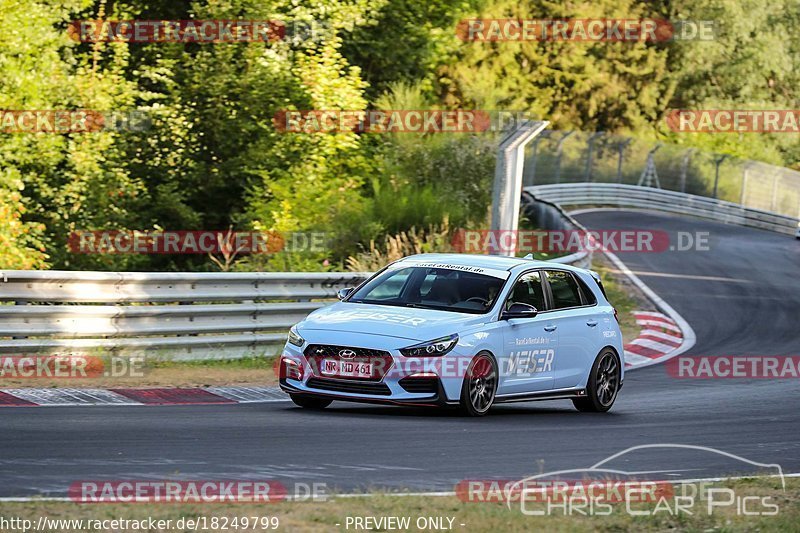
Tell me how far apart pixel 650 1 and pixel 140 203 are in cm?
4670

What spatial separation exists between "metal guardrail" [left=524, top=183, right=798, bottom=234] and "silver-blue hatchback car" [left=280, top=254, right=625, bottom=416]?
36.5 metres

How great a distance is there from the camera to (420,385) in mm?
11414

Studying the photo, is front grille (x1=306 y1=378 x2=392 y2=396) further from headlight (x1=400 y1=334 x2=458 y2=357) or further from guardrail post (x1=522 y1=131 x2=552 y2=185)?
guardrail post (x1=522 y1=131 x2=552 y2=185)

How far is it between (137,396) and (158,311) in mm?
2344

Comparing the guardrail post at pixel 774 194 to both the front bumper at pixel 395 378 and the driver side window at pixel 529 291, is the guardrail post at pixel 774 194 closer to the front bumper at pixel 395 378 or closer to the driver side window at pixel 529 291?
the driver side window at pixel 529 291

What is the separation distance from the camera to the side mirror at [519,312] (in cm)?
1227

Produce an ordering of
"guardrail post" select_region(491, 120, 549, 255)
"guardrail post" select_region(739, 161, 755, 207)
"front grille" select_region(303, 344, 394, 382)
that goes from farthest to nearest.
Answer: "guardrail post" select_region(739, 161, 755, 207), "guardrail post" select_region(491, 120, 549, 255), "front grille" select_region(303, 344, 394, 382)

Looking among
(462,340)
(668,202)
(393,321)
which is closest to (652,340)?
(462,340)

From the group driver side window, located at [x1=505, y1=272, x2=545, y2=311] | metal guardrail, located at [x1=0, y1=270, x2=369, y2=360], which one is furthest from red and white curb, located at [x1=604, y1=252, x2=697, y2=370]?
driver side window, located at [x1=505, y1=272, x2=545, y2=311]

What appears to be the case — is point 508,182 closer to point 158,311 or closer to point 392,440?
point 158,311

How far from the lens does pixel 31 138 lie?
93.3 ft

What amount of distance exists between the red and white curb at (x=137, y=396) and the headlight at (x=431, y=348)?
2.07 meters

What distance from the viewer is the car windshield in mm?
12344

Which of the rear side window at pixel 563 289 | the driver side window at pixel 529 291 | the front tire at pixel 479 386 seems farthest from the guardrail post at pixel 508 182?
the front tire at pixel 479 386
